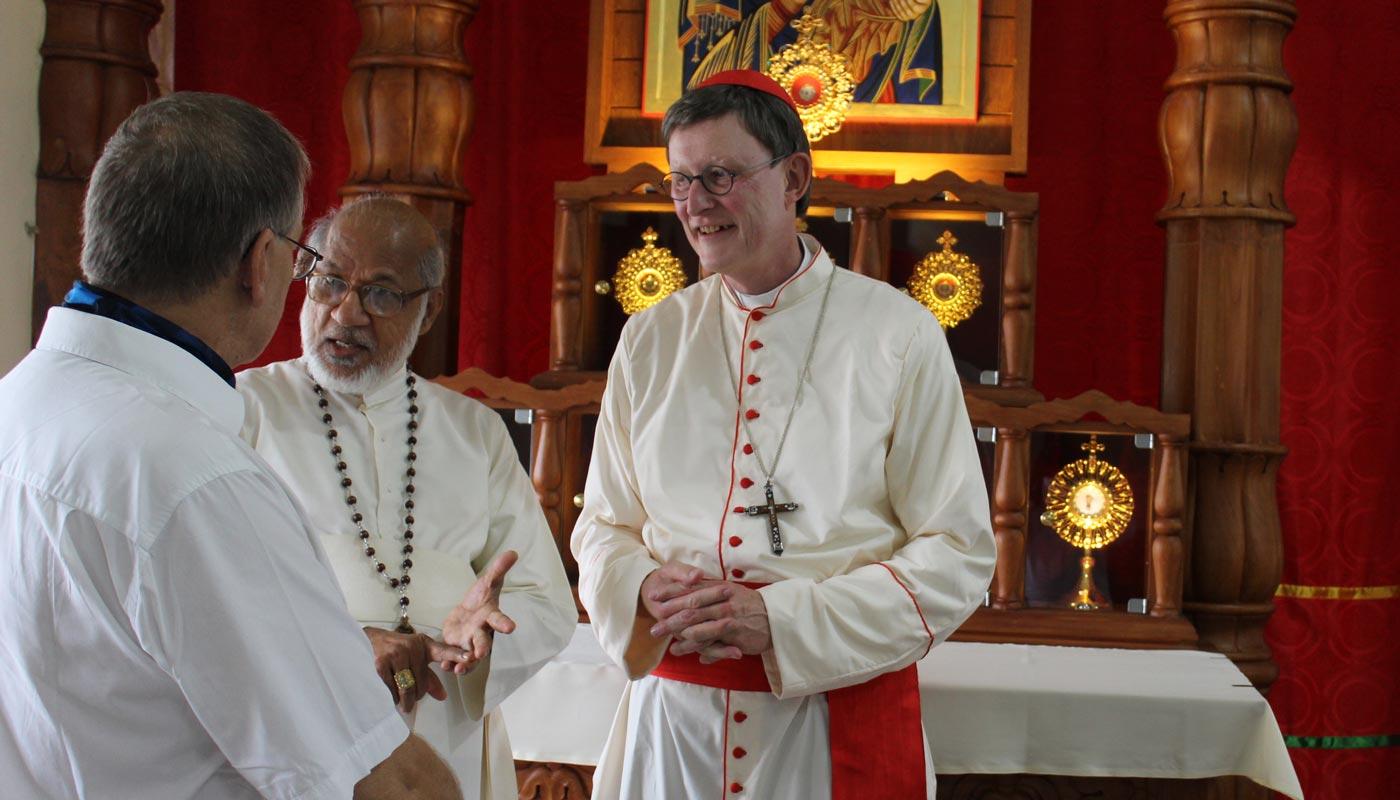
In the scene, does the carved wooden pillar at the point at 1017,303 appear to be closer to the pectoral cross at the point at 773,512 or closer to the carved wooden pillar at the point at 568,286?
the carved wooden pillar at the point at 568,286

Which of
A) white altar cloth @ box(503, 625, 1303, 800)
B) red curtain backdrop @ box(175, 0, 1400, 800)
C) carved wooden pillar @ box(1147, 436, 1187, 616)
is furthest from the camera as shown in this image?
red curtain backdrop @ box(175, 0, 1400, 800)

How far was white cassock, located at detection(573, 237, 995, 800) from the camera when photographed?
105 inches

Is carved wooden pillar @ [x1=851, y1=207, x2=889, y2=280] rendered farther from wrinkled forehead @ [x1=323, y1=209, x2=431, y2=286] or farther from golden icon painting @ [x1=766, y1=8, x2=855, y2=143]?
wrinkled forehead @ [x1=323, y1=209, x2=431, y2=286]

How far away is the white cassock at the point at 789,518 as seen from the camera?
267 centimetres

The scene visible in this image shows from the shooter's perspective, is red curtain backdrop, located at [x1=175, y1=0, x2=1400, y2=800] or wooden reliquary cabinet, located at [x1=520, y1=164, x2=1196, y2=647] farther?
red curtain backdrop, located at [x1=175, y1=0, x2=1400, y2=800]

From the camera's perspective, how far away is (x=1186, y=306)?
15.0ft

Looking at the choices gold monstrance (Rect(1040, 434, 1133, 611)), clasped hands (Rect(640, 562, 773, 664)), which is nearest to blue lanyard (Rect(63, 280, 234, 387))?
clasped hands (Rect(640, 562, 773, 664))

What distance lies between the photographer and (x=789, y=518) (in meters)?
2.79

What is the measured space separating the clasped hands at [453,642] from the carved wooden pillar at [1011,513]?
6.81ft

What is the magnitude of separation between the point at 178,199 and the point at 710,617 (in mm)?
1323

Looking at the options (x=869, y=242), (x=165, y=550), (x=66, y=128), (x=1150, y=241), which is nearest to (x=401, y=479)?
(x=165, y=550)

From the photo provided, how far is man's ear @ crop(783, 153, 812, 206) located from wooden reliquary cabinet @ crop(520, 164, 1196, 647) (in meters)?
1.50

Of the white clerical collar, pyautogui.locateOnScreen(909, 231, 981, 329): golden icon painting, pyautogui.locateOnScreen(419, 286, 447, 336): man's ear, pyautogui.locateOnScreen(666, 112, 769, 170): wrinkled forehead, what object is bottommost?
pyautogui.locateOnScreen(419, 286, 447, 336): man's ear

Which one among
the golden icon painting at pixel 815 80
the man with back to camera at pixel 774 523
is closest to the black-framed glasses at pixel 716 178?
the man with back to camera at pixel 774 523
